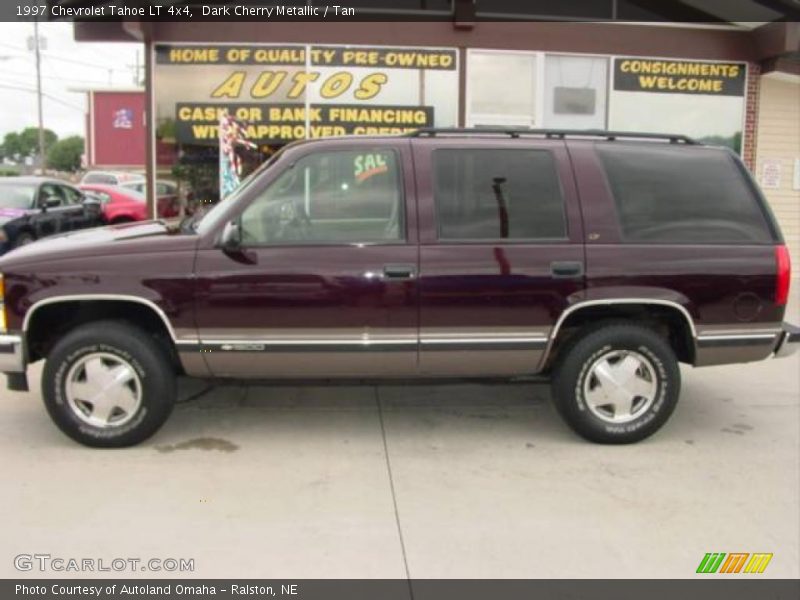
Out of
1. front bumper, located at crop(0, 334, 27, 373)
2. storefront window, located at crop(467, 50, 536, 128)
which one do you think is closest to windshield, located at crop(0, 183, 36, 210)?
storefront window, located at crop(467, 50, 536, 128)

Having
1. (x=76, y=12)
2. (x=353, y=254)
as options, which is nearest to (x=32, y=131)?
(x=76, y=12)

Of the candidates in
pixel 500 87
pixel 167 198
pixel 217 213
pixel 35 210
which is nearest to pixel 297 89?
pixel 167 198

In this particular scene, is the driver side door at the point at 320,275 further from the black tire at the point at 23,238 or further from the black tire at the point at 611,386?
the black tire at the point at 23,238

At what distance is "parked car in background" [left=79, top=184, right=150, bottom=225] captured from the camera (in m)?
17.2

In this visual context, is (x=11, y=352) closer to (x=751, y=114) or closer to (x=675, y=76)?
(x=675, y=76)

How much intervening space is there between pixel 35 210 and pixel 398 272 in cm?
1017

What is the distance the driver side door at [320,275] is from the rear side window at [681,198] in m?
1.29

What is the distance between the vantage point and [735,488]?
4.33 metres

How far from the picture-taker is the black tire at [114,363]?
4.57 m

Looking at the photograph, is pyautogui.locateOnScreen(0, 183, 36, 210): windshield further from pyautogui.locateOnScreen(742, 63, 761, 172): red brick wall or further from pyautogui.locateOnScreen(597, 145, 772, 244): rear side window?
pyautogui.locateOnScreen(742, 63, 761, 172): red brick wall

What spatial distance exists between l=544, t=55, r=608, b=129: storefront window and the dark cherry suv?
6.76 m

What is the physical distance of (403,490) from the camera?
13.8 feet

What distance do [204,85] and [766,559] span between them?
370 inches
